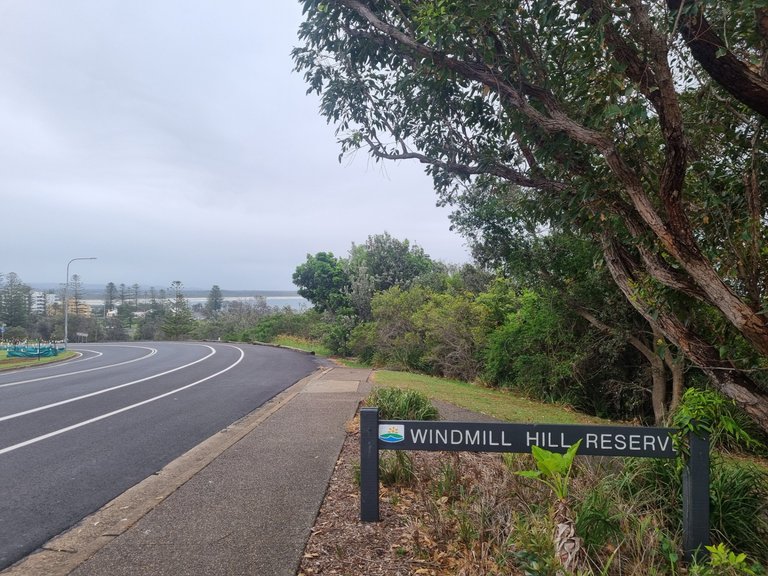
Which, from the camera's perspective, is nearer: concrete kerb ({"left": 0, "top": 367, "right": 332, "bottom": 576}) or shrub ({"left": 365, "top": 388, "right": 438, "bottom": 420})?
concrete kerb ({"left": 0, "top": 367, "right": 332, "bottom": 576})

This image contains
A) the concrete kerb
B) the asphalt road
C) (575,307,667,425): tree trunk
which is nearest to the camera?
the concrete kerb

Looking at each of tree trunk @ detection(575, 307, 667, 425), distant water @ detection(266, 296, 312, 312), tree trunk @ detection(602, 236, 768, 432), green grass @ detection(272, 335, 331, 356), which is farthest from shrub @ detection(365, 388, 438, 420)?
distant water @ detection(266, 296, 312, 312)

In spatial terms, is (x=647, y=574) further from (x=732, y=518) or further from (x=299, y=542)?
(x=299, y=542)

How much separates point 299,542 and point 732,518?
11.2 feet

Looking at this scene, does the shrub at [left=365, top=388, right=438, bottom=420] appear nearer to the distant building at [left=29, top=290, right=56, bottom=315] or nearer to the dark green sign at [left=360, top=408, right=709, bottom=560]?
the dark green sign at [left=360, top=408, right=709, bottom=560]

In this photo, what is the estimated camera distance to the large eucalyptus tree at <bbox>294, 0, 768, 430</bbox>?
15.5 feet

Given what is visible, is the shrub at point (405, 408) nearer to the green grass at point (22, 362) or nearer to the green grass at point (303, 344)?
the green grass at point (22, 362)

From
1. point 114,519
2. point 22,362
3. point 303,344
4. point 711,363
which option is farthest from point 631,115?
point 303,344

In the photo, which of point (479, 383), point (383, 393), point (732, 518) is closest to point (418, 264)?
point (479, 383)

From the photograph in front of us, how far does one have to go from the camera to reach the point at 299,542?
4.16 meters

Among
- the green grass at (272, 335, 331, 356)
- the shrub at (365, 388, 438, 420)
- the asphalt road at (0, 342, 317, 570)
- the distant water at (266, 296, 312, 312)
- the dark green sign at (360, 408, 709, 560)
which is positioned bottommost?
the green grass at (272, 335, 331, 356)

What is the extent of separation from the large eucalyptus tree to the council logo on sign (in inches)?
106

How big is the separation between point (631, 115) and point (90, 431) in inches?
349

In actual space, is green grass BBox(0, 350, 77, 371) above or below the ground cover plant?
below
